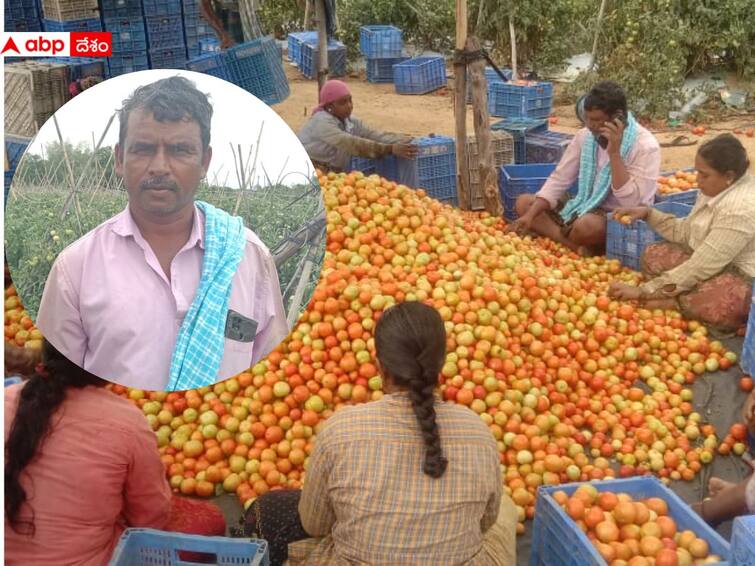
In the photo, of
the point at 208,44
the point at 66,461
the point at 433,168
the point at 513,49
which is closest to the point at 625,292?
the point at 433,168

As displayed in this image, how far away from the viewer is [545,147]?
7.77 m

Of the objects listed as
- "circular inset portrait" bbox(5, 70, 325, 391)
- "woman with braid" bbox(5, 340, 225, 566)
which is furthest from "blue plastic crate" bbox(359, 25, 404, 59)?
"circular inset portrait" bbox(5, 70, 325, 391)

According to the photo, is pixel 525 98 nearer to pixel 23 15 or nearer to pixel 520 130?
pixel 520 130

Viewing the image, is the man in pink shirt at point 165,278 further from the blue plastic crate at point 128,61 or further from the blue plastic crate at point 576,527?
the blue plastic crate at point 128,61

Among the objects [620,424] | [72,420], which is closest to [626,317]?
[620,424]

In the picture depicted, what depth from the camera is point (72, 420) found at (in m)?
2.51

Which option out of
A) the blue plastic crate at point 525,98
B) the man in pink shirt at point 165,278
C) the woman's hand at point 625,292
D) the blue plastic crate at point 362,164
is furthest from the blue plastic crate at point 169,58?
the man in pink shirt at point 165,278

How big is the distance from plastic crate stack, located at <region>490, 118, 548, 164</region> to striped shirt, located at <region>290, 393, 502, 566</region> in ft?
18.5

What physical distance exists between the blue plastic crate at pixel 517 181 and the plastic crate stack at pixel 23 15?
19.5ft

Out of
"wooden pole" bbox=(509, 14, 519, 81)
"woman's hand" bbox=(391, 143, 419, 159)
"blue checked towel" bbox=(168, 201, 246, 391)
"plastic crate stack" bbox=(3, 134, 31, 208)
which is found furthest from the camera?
"wooden pole" bbox=(509, 14, 519, 81)

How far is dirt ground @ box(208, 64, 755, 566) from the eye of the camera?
12.8ft

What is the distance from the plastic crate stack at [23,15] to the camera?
9.39 metres

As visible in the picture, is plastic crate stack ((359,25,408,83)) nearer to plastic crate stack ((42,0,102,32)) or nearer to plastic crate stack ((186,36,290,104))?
plastic crate stack ((186,36,290,104))

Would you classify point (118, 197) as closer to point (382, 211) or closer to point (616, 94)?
point (382, 211)
